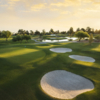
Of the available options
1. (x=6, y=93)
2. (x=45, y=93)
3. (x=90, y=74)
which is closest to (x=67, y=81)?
(x=45, y=93)

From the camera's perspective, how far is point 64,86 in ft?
27.8

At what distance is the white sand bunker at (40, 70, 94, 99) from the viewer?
7509 mm

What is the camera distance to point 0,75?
34.6 feet

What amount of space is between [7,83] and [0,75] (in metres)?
2.35

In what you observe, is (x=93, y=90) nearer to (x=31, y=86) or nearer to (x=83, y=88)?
(x=83, y=88)

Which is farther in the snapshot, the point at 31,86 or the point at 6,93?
the point at 31,86

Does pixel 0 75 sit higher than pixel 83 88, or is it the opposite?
pixel 0 75

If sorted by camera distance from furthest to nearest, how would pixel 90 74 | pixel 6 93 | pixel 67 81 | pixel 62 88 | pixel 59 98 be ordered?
pixel 90 74
pixel 67 81
pixel 62 88
pixel 6 93
pixel 59 98

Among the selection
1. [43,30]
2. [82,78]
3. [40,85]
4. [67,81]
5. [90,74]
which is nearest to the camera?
[40,85]

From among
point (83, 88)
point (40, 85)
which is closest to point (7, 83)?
point (40, 85)

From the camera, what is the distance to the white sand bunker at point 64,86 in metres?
7.51

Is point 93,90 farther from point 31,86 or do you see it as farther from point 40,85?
point 31,86

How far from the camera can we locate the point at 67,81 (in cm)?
941

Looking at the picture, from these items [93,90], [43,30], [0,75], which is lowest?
[93,90]
